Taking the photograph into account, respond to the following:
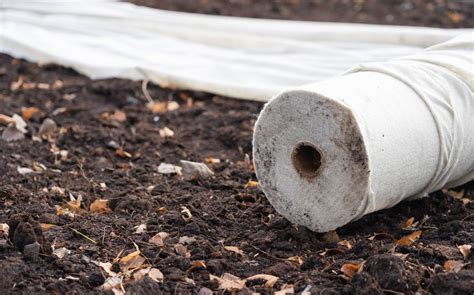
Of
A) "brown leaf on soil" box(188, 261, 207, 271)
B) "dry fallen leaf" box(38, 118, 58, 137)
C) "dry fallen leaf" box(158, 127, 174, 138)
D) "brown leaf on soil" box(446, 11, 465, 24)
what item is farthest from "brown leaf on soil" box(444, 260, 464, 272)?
"brown leaf on soil" box(446, 11, 465, 24)

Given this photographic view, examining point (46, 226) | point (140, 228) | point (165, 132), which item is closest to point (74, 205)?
point (46, 226)

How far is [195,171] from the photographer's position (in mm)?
4703

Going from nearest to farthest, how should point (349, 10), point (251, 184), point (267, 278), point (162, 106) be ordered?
point (267, 278) < point (251, 184) < point (162, 106) < point (349, 10)

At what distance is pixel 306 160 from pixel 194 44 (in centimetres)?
354

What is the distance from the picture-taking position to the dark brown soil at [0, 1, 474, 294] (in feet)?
10.8

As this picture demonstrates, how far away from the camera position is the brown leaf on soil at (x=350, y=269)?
334 centimetres

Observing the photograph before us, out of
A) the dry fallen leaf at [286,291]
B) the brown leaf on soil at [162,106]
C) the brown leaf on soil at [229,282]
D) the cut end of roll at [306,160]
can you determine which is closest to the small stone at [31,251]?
the brown leaf on soil at [229,282]

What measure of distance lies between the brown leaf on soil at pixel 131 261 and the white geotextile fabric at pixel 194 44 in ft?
8.39

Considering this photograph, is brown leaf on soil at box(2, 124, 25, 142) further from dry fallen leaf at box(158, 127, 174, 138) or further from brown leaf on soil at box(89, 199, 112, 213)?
brown leaf on soil at box(89, 199, 112, 213)

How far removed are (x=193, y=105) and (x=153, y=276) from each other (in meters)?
2.85

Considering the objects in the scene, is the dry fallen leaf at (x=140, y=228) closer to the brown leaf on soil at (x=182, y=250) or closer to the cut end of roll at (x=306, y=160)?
the brown leaf on soil at (x=182, y=250)

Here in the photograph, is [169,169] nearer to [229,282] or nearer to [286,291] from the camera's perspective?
[229,282]

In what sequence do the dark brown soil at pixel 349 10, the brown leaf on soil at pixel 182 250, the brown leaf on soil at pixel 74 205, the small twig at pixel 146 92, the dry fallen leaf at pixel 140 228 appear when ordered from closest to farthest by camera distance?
1. the brown leaf on soil at pixel 182 250
2. the dry fallen leaf at pixel 140 228
3. the brown leaf on soil at pixel 74 205
4. the small twig at pixel 146 92
5. the dark brown soil at pixel 349 10

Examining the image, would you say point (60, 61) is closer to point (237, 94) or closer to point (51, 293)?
point (237, 94)
